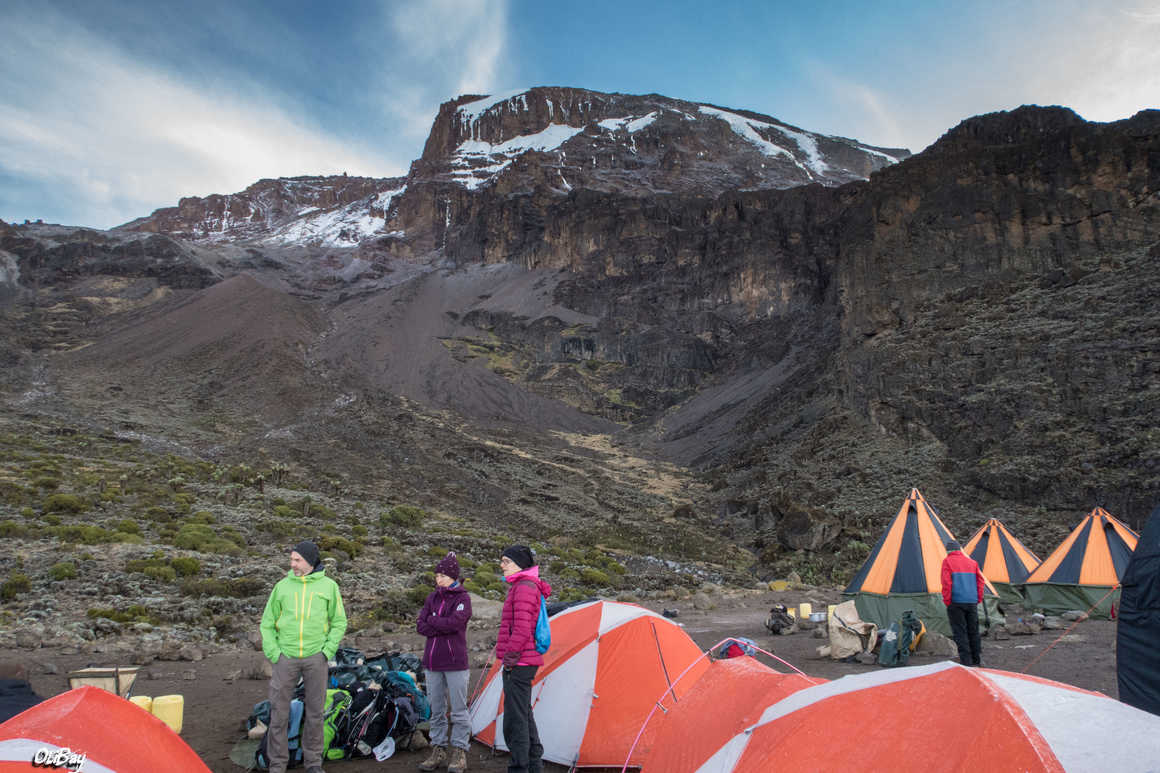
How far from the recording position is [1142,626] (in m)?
4.72

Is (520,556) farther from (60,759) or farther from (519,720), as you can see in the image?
(60,759)

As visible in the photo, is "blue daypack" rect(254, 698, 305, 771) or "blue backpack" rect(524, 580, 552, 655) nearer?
"blue backpack" rect(524, 580, 552, 655)

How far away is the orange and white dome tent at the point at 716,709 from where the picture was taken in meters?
4.05

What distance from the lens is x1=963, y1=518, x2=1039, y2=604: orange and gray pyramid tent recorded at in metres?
14.6

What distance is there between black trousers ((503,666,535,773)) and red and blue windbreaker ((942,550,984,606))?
5.36 m

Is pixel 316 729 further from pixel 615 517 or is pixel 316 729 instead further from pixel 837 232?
pixel 837 232

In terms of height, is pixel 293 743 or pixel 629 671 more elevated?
pixel 629 671

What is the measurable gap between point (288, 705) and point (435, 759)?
4.27 ft

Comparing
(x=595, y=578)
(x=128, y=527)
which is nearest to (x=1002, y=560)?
(x=595, y=578)

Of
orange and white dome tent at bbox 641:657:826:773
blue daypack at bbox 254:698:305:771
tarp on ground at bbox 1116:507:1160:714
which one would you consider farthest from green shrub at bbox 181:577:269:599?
tarp on ground at bbox 1116:507:1160:714

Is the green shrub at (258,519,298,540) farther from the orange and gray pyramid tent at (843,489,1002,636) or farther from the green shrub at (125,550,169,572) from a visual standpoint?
the orange and gray pyramid tent at (843,489,1002,636)

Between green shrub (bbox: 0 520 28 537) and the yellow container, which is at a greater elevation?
the yellow container

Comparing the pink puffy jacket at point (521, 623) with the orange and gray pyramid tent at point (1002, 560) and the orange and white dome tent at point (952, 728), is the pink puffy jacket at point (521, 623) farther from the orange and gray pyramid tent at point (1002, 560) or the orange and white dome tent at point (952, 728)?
the orange and gray pyramid tent at point (1002, 560)

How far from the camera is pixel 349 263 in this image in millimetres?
145250
